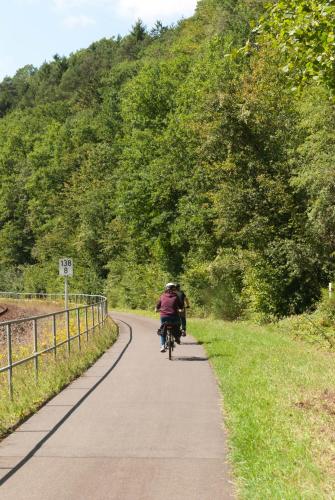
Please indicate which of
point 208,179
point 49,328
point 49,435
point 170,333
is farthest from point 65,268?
point 49,435

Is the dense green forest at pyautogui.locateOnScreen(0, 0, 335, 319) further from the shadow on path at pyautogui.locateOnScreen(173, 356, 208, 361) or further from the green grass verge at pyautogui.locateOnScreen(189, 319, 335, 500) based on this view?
the shadow on path at pyautogui.locateOnScreen(173, 356, 208, 361)

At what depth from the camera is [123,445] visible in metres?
8.34

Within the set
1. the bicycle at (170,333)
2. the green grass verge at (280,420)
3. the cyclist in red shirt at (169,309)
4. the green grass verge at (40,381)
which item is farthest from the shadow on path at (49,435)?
the cyclist in red shirt at (169,309)

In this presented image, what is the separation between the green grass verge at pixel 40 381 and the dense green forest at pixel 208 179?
7.08 m

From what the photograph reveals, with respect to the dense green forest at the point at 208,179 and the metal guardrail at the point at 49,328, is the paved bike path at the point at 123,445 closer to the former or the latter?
the metal guardrail at the point at 49,328

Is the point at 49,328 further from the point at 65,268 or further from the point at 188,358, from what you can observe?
the point at 188,358

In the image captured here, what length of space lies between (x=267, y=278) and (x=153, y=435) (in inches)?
876

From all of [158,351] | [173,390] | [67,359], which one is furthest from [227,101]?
[173,390]

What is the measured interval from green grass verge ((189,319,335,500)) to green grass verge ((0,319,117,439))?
310cm

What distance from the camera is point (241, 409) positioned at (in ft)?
32.8

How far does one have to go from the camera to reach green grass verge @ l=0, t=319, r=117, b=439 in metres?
10.3

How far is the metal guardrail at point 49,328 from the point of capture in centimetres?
1201

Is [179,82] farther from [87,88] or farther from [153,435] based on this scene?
[87,88]

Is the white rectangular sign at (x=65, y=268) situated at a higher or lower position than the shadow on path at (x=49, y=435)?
higher
